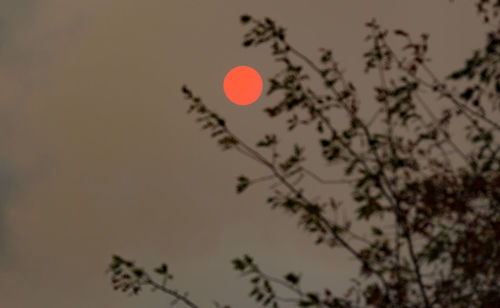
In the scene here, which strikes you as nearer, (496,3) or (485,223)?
(496,3)

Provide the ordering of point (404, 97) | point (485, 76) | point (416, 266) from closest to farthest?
point (485, 76), point (416, 266), point (404, 97)

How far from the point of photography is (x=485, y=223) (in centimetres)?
862

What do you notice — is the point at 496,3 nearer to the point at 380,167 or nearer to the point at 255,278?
the point at 380,167

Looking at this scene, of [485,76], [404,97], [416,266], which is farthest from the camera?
[404,97]

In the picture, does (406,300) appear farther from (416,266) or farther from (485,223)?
(485,223)

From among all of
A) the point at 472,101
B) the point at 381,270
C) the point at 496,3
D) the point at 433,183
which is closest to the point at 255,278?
the point at 381,270

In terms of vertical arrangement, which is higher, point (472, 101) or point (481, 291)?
point (472, 101)

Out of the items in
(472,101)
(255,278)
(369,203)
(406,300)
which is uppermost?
(472,101)

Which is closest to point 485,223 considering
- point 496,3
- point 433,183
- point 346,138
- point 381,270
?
point 433,183

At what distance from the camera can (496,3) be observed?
25.4 feet

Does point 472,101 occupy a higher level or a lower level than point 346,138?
higher

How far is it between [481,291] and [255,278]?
117 inches

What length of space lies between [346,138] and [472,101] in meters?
1.68

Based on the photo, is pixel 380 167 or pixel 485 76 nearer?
pixel 485 76
